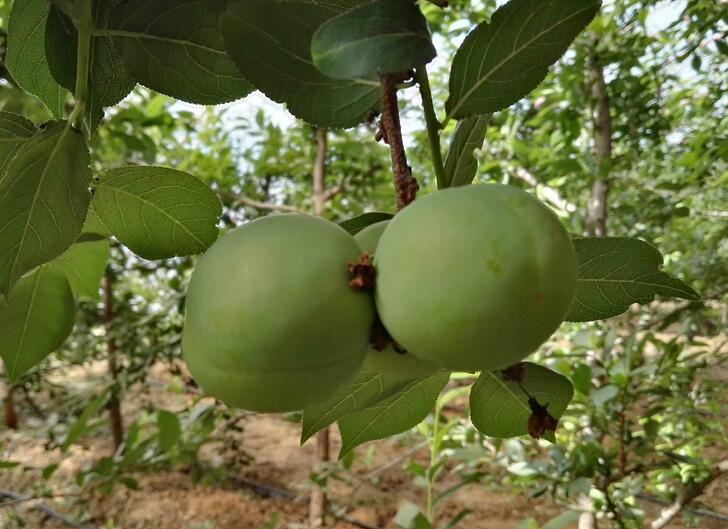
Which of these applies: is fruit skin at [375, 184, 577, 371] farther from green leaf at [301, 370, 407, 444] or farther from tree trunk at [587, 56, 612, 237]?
tree trunk at [587, 56, 612, 237]

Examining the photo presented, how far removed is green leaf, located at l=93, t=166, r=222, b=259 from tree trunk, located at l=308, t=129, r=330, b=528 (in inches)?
68.3

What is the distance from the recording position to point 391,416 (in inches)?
→ 27.1

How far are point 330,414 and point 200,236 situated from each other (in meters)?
0.21

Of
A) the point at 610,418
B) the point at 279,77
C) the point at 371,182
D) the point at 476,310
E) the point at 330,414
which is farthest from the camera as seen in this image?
the point at 371,182

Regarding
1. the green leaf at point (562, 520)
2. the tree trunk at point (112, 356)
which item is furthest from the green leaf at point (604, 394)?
the tree trunk at point (112, 356)

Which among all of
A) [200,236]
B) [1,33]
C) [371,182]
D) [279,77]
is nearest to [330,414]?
[200,236]

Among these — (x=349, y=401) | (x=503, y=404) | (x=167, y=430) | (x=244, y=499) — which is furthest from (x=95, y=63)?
(x=244, y=499)

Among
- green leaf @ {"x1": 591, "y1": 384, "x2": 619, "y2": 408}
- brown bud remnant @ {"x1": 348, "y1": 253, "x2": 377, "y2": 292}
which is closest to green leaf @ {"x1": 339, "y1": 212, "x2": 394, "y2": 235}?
brown bud remnant @ {"x1": 348, "y1": 253, "x2": 377, "y2": 292}

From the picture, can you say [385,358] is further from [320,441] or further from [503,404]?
[320,441]

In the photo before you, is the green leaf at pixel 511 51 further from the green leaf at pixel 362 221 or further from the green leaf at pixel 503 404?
the green leaf at pixel 503 404

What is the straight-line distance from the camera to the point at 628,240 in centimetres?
58

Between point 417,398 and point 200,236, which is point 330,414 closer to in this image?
point 417,398

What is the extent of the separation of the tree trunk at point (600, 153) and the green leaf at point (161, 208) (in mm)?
1691

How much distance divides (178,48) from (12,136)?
17 cm
